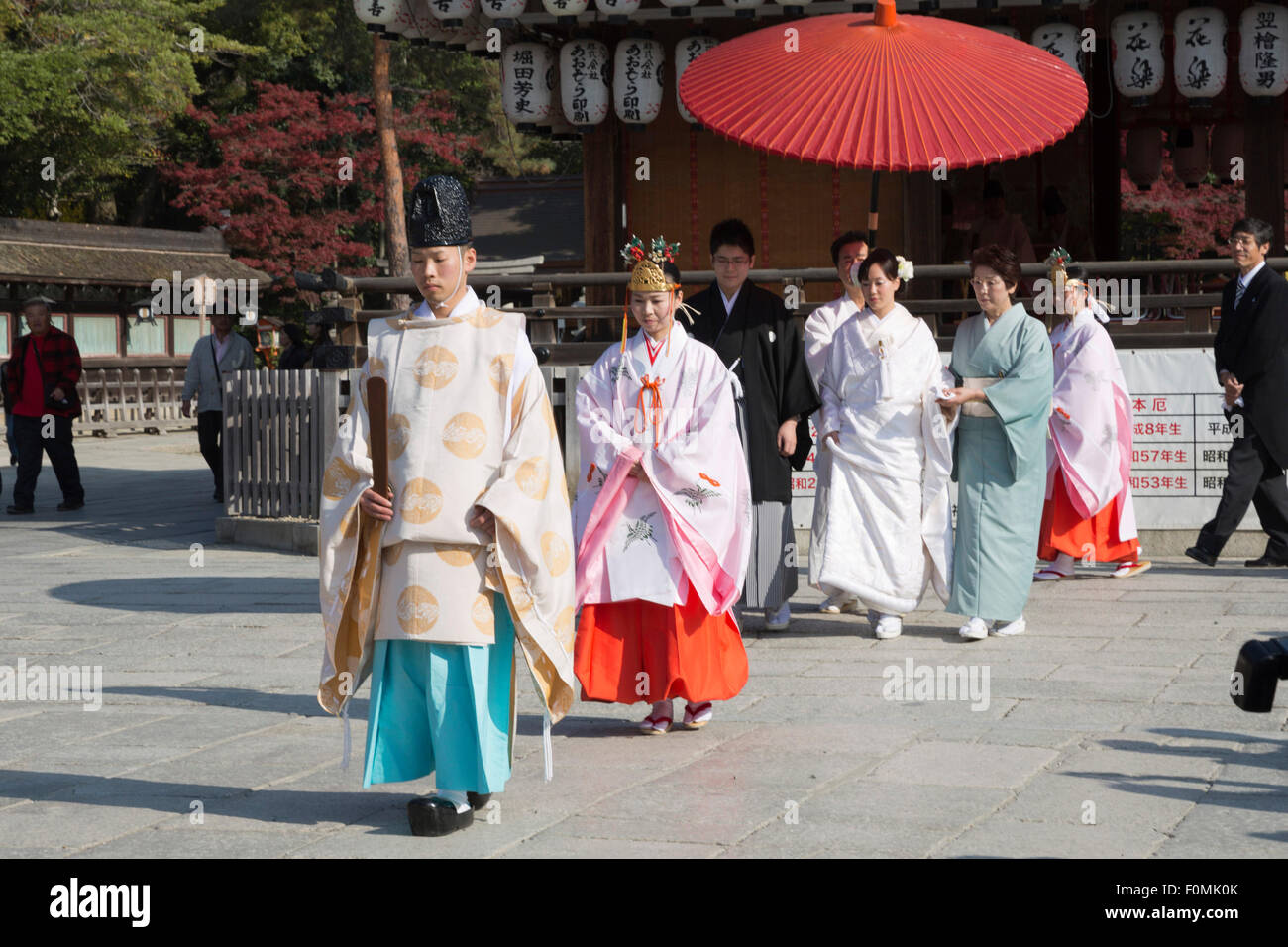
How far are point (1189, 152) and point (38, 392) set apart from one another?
1260 cm

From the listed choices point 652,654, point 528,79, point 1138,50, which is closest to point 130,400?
point 528,79

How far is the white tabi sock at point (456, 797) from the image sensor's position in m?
4.05

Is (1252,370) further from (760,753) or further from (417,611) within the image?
(417,611)

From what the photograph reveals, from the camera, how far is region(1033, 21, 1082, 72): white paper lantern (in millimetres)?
11992

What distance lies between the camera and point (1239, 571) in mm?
9086

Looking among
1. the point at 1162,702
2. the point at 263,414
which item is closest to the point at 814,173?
the point at 263,414

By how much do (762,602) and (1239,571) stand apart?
353cm

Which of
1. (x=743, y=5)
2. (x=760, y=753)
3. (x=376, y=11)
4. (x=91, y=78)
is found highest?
(x=91, y=78)

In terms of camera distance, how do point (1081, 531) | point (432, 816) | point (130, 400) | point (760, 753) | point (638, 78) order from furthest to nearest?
point (130, 400) → point (638, 78) → point (1081, 531) → point (760, 753) → point (432, 816)

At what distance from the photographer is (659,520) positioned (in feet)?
18.0

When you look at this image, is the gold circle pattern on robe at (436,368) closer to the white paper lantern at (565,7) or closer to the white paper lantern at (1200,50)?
the white paper lantern at (565,7)

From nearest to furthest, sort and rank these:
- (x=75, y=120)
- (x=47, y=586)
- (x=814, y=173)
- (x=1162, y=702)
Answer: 1. (x=1162, y=702)
2. (x=47, y=586)
3. (x=814, y=173)
4. (x=75, y=120)

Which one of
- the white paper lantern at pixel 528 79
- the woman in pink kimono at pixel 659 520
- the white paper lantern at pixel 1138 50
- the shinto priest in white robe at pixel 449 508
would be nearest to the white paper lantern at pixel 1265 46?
the white paper lantern at pixel 1138 50

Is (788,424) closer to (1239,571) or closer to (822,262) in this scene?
(1239,571)
